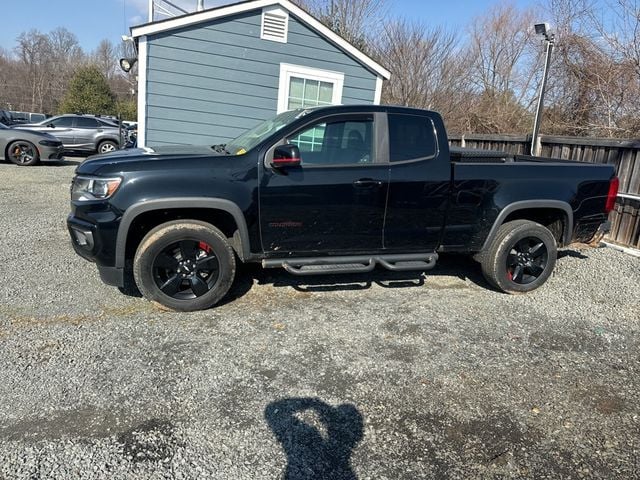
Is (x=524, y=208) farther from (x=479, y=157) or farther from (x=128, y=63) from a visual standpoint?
(x=128, y=63)

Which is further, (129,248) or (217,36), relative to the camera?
(217,36)

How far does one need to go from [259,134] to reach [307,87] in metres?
4.71

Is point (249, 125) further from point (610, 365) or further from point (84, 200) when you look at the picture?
point (610, 365)

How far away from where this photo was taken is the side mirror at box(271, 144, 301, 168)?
150 inches

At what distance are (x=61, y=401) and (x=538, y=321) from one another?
393cm

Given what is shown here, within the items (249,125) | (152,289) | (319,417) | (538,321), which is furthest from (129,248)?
(249,125)

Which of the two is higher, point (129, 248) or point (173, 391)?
point (129, 248)

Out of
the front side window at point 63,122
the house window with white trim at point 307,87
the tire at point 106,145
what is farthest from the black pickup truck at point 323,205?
the front side window at point 63,122

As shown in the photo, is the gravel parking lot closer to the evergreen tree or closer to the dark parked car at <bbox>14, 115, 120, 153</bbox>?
the dark parked car at <bbox>14, 115, 120, 153</bbox>

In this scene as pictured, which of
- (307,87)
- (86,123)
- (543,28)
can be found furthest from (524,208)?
(86,123)

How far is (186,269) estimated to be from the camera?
394 cm

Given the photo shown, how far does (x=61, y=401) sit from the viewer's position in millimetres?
2688

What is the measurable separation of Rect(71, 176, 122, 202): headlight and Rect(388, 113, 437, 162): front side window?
247 cm

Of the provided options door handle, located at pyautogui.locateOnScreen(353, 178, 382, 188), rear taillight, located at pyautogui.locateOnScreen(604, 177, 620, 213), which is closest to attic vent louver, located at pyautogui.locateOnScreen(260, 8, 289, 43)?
door handle, located at pyautogui.locateOnScreen(353, 178, 382, 188)
